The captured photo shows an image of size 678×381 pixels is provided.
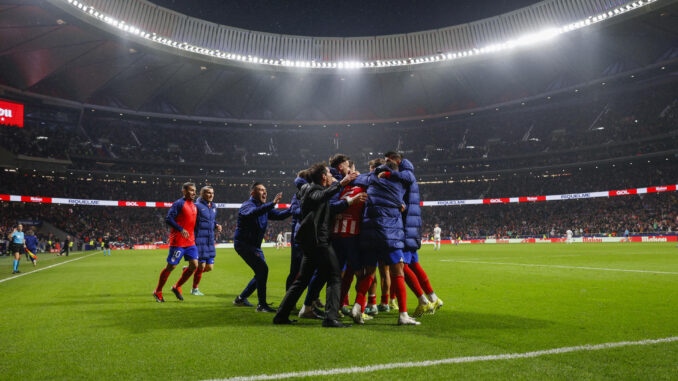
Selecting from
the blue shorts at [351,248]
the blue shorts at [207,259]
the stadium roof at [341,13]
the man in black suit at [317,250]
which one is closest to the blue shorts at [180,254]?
the blue shorts at [207,259]

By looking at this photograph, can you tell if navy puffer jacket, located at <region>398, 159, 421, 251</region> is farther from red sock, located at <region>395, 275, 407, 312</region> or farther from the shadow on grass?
the shadow on grass

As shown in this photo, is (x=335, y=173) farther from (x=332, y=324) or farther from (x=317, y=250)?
(x=332, y=324)

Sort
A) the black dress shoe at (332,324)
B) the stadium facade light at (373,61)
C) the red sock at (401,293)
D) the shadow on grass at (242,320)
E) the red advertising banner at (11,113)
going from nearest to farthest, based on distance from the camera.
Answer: the shadow on grass at (242,320) → the black dress shoe at (332,324) → the red sock at (401,293) → the stadium facade light at (373,61) → the red advertising banner at (11,113)

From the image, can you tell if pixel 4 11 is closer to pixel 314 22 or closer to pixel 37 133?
pixel 37 133

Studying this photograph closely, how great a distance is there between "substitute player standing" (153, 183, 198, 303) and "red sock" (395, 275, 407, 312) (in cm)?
459

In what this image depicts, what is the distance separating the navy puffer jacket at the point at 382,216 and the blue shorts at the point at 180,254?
14.4 feet

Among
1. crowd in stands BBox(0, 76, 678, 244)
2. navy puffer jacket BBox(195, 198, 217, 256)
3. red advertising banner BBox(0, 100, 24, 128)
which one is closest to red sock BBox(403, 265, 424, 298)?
navy puffer jacket BBox(195, 198, 217, 256)

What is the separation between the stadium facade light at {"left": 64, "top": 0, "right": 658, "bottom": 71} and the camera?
109 ft

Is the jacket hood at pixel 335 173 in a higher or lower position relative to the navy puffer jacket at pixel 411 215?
higher

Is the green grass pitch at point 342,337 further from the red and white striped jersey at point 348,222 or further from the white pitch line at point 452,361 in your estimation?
the red and white striped jersey at point 348,222

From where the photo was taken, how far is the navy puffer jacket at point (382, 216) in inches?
242

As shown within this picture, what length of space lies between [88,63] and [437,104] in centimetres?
3657

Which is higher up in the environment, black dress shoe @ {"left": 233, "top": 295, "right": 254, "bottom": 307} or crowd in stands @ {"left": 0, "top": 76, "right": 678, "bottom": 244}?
crowd in stands @ {"left": 0, "top": 76, "right": 678, "bottom": 244}

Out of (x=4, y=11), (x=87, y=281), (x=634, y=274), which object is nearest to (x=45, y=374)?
(x=87, y=281)
